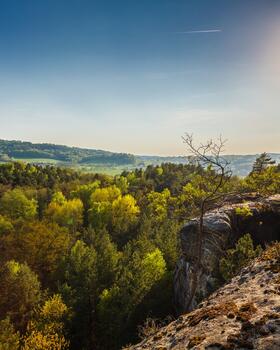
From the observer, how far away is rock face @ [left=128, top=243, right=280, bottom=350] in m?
12.6

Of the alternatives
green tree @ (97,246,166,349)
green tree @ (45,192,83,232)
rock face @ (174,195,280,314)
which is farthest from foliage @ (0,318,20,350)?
green tree @ (45,192,83,232)

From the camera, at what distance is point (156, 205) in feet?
72.1

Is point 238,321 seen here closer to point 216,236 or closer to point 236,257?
point 236,257

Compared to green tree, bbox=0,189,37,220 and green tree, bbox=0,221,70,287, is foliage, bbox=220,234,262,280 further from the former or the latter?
green tree, bbox=0,189,37,220

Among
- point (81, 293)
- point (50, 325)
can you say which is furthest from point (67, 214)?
point (50, 325)

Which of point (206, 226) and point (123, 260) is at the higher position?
point (206, 226)

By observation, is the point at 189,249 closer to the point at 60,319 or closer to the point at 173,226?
the point at 60,319

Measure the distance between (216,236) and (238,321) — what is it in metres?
23.8

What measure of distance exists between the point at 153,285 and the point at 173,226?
27.9 m

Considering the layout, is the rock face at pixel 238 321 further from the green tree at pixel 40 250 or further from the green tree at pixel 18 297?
the green tree at pixel 40 250

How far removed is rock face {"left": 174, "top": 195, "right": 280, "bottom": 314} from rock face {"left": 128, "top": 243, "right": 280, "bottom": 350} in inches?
717

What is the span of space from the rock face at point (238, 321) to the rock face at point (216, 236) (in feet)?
59.8

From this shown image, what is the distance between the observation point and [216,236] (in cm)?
3747

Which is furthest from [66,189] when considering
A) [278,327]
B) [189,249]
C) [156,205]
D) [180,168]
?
[278,327]
